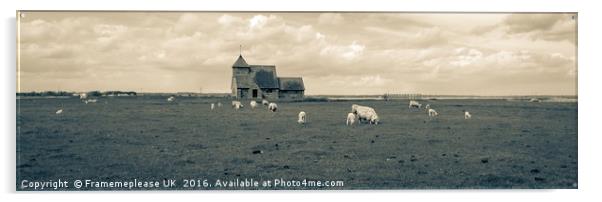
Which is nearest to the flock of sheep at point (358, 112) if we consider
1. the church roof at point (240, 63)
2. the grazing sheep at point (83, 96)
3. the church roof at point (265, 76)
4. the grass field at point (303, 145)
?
the grass field at point (303, 145)

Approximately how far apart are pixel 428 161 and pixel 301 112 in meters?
3.26

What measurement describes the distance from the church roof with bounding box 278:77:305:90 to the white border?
1541mm

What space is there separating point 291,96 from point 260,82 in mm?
744

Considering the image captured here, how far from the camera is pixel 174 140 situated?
1039 centimetres

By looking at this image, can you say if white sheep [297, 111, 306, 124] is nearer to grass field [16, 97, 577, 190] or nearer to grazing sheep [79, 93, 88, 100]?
grass field [16, 97, 577, 190]

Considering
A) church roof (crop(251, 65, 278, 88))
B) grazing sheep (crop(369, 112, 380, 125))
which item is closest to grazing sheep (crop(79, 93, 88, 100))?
church roof (crop(251, 65, 278, 88))

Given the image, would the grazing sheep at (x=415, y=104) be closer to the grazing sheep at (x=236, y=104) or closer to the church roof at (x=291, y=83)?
→ the church roof at (x=291, y=83)

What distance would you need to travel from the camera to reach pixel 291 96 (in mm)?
10773

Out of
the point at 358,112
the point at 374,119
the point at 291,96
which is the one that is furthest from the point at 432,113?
the point at 291,96

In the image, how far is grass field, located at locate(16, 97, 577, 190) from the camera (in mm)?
9797
